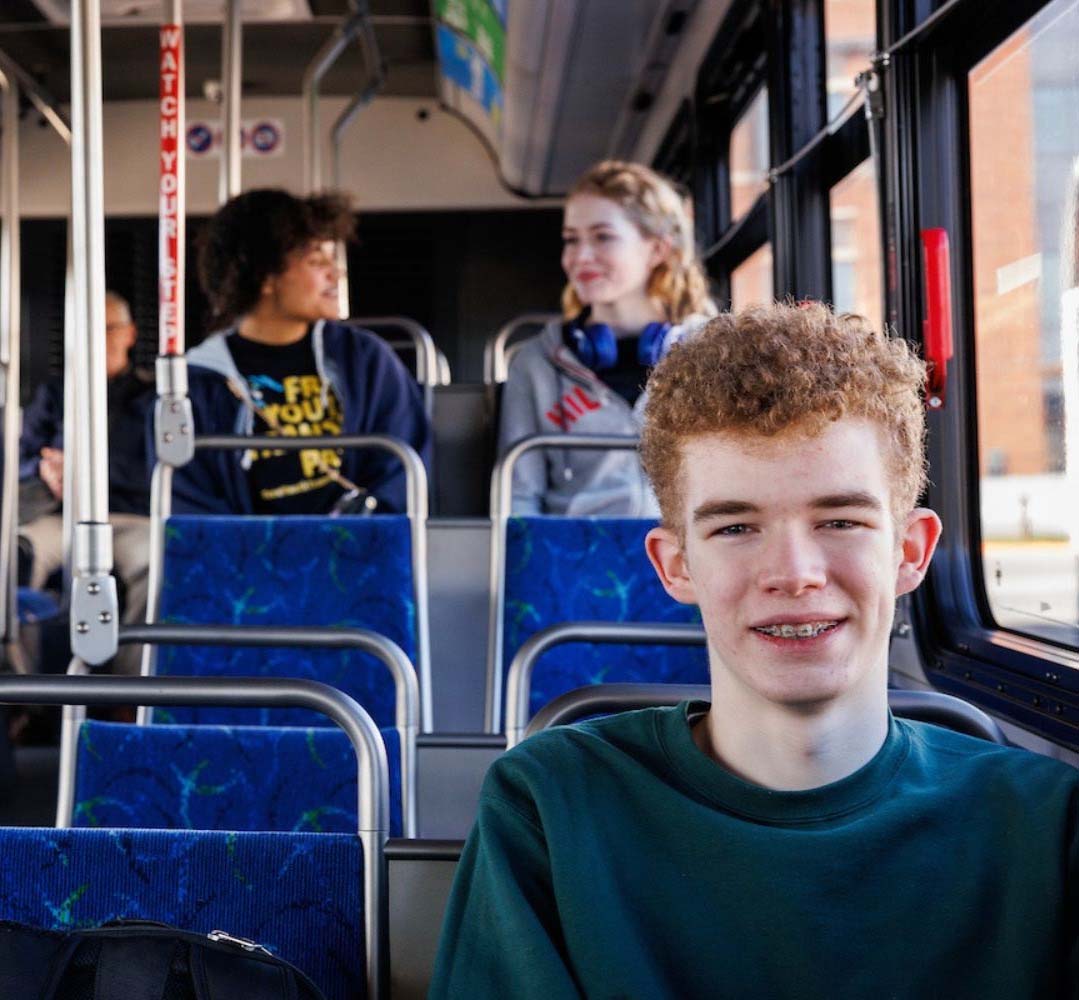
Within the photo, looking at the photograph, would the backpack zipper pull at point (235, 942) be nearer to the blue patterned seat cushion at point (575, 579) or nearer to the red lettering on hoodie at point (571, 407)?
the blue patterned seat cushion at point (575, 579)

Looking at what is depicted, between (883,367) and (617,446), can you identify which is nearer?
(883,367)

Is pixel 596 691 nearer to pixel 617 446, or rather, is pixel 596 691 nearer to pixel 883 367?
pixel 883 367

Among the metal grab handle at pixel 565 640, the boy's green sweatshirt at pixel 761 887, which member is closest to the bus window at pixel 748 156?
the metal grab handle at pixel 565 640

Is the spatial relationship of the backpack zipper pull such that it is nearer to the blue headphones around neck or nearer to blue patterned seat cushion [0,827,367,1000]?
blue patterned seat cushion [0,827,367,1000]

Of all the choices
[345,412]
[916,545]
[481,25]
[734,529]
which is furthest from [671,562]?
[481,25]

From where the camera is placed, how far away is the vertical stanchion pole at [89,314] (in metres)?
2.18

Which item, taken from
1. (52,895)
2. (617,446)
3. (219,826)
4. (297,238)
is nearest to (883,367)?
(52,895)

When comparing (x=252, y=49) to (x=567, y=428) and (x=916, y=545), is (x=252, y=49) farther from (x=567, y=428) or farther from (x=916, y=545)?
(x=916, y=545)

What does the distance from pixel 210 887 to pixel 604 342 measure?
2.25m

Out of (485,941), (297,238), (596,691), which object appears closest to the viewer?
(485,941)

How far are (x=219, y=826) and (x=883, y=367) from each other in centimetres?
123

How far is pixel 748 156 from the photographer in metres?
4.92

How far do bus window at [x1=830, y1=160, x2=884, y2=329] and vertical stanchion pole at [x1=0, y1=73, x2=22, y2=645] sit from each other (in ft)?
9.50

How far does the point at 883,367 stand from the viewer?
1160mm
